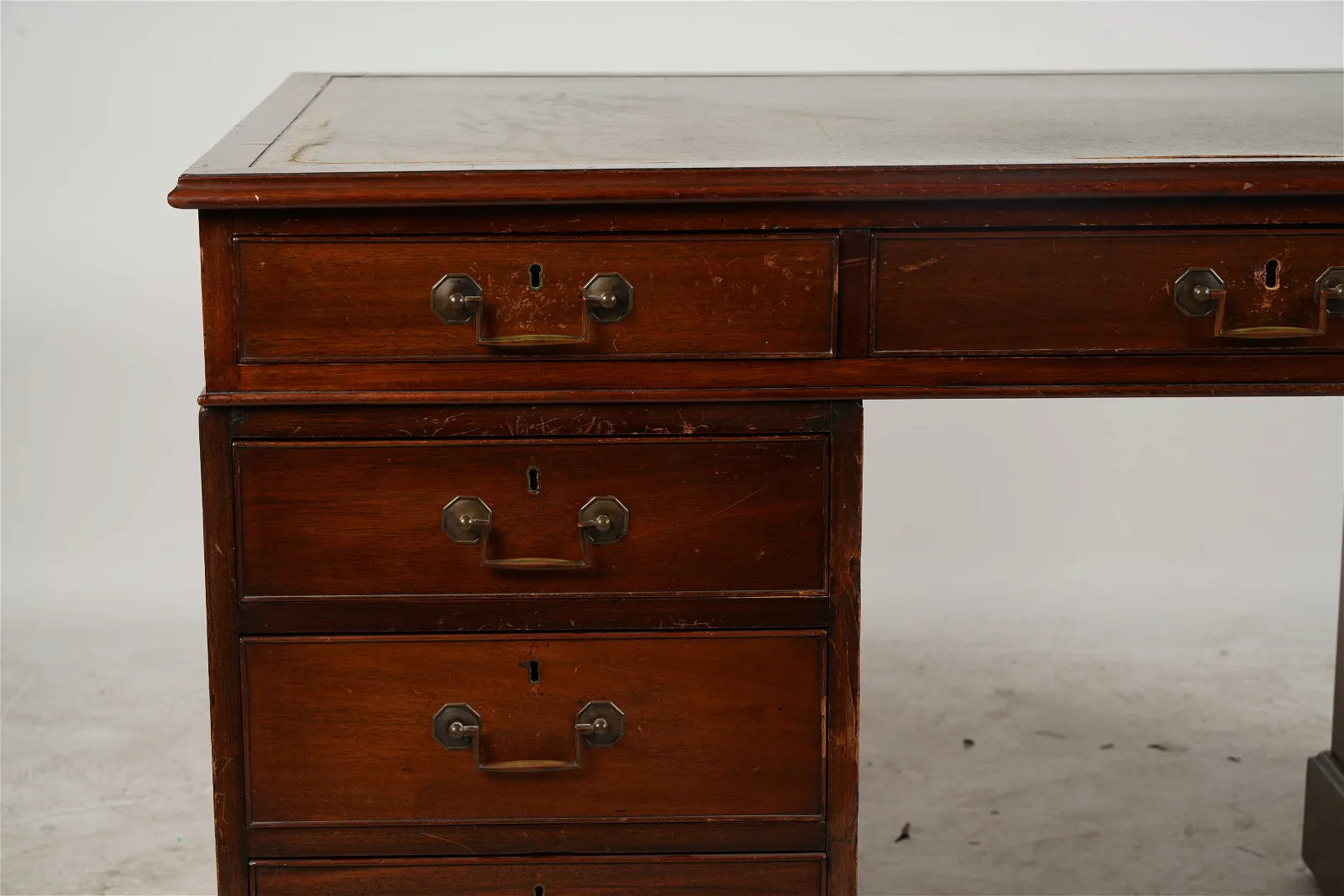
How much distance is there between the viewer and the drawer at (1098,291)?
6.05 ft

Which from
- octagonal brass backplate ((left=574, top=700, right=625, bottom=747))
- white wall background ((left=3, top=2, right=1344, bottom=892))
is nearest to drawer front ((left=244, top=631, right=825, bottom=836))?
octagonal brass backplate ((left=574, top=700, right=625, bottom=747))

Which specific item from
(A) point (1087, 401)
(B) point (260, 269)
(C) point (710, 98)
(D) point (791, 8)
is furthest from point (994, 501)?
(B) point (260, 269)

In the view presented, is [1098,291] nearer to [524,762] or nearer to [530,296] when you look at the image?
[530,296]

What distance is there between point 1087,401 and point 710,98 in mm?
1521

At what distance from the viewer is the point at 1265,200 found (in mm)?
1839

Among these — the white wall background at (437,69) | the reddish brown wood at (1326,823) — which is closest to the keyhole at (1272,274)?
the reddish brown wood at (1326,823)

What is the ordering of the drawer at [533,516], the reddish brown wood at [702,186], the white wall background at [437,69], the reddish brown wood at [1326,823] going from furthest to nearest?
the white wall background at [437,69], the reddish brown wood at [1326,823], the drawer at [533,516], the reddish brown wood at [702,186]

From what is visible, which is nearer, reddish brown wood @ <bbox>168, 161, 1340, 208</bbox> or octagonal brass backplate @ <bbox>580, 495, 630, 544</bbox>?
reddish brown wood @ <bbox>168, 161, 1340, 208</bbox>

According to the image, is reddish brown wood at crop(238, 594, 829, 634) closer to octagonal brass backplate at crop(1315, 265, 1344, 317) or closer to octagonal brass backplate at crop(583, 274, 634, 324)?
octagonal brass backplate at crop(583, 274, 634, 324)

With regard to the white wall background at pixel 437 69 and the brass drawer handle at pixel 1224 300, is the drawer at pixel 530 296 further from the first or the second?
the white wall background at pixel 437 69

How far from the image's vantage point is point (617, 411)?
74.0 inches

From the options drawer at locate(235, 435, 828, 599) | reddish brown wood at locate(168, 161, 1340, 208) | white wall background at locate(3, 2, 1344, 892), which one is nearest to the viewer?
reddish brown wood at locate(168, 161, 1340, 208)

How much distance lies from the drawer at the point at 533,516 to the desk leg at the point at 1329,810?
97 cm

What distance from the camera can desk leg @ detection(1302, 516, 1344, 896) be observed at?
2461 mm
